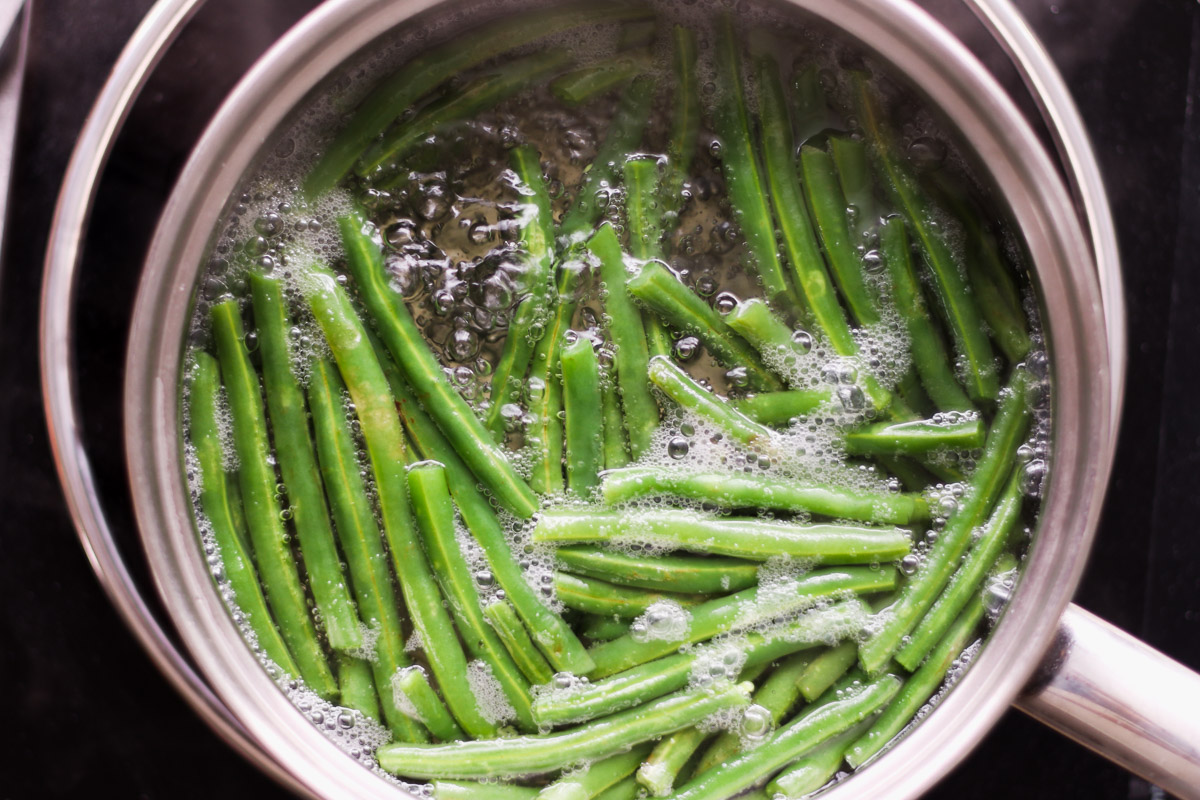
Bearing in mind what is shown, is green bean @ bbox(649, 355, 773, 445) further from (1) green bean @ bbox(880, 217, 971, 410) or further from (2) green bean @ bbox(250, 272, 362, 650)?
(2) green bean @ bbox(250, 272, 362, 650)

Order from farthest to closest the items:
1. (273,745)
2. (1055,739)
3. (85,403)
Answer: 1. (1055,739)
2. (85,403)
3. (273,745)

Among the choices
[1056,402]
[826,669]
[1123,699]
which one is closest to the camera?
[1123,699]

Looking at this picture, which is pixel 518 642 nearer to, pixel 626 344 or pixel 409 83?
pixel 626 344

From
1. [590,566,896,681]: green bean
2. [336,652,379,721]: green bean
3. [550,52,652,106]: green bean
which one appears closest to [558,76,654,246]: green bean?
[550,52,652,106]: green bean

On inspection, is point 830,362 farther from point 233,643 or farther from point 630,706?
point 233,643

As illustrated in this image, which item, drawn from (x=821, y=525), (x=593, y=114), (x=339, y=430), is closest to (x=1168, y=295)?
(x=821, y=525)

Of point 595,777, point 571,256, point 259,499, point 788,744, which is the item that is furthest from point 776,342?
point 259,499

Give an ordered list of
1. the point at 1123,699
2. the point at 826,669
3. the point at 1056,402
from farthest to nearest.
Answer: the point at 826,669 < the point at 1056,402 < the point at 1123,699
